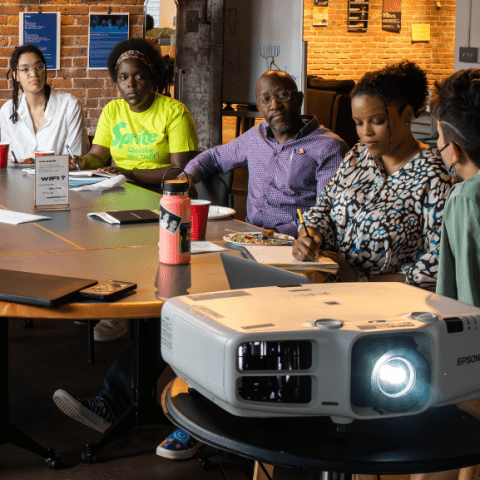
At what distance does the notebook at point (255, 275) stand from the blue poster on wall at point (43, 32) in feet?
14.8

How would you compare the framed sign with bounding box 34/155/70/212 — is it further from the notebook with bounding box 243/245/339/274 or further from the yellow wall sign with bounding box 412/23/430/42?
the yellow wall sign with bounding box 412/23/430/42

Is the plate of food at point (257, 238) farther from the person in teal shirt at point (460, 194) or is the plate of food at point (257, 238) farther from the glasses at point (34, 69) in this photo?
the glasses at point (34, 69)

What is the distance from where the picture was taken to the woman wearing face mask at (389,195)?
2.07m

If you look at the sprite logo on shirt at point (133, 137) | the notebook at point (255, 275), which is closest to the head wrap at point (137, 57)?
the sprite logo on shirt at point (133, 137)

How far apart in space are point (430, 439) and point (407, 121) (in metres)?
1.46

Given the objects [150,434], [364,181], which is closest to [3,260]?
[150,434]

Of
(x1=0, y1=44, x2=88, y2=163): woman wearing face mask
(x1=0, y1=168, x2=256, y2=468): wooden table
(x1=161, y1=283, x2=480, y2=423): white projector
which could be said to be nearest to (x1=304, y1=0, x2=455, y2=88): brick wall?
(x1=0, y1=44, x2=88, y2=163): woman wearing face mask

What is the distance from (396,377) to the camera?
84 cm

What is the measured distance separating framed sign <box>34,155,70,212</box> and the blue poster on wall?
10.2ft

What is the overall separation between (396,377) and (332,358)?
87 mm

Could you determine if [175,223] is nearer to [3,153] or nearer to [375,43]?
[3,153]


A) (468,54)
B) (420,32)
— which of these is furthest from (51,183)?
(420,32)

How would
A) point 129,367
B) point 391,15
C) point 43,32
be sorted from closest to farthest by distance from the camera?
point 129,367 < point 43,32 < point 391,15

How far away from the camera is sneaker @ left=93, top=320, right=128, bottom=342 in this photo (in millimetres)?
3311
